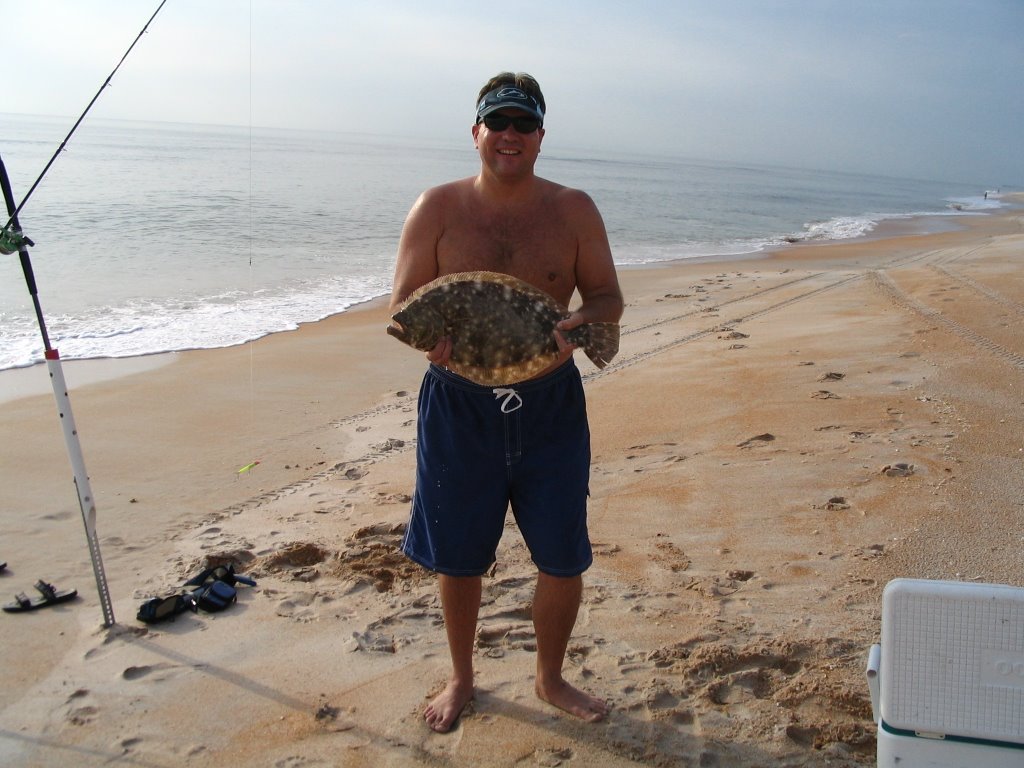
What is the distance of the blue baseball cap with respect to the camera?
9.55 ft

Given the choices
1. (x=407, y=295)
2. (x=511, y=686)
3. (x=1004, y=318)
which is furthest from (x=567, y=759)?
(x=1004, y=318)

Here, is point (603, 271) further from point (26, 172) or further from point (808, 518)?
point (26, 172)

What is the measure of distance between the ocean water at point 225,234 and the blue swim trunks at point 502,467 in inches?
151

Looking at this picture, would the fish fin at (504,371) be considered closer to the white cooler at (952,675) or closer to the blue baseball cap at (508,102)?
the blue baseball cap at (508,102)

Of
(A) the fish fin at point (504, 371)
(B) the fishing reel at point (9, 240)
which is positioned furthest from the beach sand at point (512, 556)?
(B) the fishing reel at point (9, 240)

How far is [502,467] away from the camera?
10.2 ft

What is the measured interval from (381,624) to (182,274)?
1282cm

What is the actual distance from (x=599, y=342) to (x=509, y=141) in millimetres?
793

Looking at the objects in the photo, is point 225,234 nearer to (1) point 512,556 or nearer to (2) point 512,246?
(1) point 512,556

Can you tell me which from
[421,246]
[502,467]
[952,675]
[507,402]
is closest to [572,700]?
[502,467]

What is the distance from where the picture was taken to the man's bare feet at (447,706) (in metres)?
3.22

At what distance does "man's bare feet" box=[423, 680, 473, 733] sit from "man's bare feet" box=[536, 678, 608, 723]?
0.31 m

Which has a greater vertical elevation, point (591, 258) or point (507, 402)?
point (591, 258)

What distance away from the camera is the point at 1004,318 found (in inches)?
397
